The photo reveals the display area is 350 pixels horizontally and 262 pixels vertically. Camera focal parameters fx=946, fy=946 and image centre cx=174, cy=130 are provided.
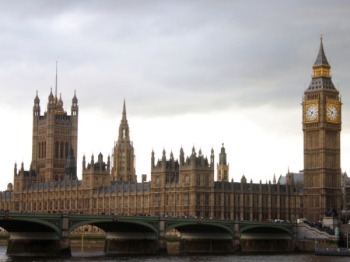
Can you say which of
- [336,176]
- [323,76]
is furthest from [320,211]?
[323,76]

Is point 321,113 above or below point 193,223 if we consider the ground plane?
above

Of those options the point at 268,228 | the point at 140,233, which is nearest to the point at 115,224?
the point at 140,233

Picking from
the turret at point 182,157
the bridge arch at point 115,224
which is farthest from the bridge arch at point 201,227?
the turret at point 182,157

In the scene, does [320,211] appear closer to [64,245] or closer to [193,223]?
[193,223]

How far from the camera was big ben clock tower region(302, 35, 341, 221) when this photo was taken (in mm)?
159625

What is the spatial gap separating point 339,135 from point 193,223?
53.8m

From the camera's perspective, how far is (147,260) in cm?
10369

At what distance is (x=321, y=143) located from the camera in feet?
523

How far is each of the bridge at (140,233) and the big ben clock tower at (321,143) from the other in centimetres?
3024

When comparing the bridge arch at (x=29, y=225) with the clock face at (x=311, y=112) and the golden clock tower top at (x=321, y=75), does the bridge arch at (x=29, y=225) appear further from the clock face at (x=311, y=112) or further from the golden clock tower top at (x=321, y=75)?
the golden clock tower top at (x=321, y=75)

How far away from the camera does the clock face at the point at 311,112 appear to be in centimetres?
16038

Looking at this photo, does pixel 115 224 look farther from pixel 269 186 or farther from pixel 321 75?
pixel 321 75

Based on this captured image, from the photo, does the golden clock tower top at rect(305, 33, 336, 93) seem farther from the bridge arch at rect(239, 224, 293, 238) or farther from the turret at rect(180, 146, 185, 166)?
the bridge arch at rect(239, 224, 293, 238)

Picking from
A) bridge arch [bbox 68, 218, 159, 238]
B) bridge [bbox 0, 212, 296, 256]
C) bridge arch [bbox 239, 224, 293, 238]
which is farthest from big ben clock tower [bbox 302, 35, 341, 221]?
bridge arch [bbox 68, 218, 159, 238]
